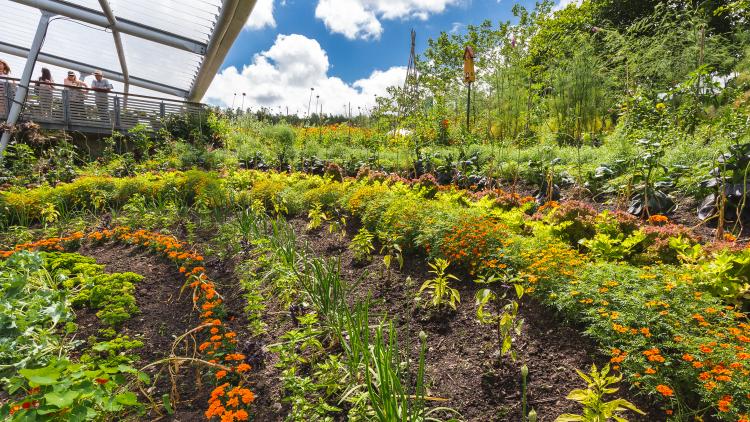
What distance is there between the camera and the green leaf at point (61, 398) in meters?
1.08

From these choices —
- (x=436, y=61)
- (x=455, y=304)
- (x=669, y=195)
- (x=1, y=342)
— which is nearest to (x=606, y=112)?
(x=669, y=195)

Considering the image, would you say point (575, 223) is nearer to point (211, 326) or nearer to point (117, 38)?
point (211, 326)

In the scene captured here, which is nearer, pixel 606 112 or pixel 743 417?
→ pixel 743 417

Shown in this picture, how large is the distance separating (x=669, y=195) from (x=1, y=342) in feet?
17.2

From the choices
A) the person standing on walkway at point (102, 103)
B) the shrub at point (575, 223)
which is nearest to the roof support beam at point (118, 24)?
the person standing on walkway at point (102, 103)

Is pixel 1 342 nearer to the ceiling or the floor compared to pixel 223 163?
nearer to the floor

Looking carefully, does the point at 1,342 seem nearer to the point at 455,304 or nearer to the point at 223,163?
the point at 455,304

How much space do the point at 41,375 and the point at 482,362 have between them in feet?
5.97

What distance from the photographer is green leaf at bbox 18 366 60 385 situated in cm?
108

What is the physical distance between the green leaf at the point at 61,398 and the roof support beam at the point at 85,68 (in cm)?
1528

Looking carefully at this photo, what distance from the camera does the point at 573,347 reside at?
80.3 inches

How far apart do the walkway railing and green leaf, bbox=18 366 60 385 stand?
1143 cm

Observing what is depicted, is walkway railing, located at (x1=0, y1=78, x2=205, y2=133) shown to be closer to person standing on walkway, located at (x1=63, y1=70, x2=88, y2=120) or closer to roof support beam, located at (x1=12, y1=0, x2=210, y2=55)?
person standing on walkway, located at (x1=63, y1=70, x2=88, y2=120)

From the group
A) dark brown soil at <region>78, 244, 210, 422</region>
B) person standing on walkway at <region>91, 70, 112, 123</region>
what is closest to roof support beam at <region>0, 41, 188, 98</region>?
person standing on walkway at <region>91, 70, 112, 123</region>
